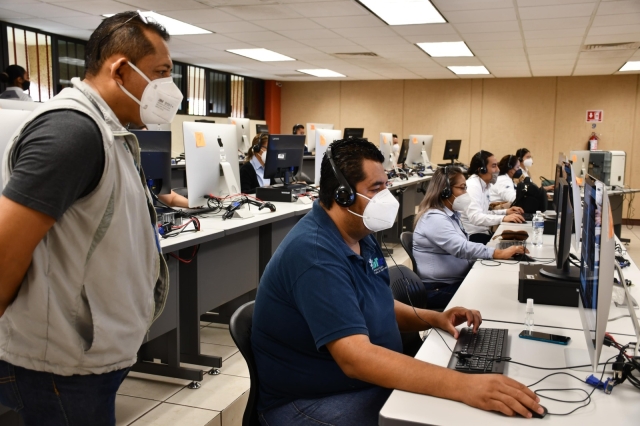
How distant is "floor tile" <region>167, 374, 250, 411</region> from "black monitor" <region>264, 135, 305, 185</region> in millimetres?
1770

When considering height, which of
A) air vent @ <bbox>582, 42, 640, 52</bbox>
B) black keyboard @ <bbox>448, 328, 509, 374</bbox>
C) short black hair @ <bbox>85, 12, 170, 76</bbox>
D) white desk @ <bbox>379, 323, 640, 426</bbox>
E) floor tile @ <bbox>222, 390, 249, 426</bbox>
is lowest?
floor tile @ <bbox>222, 390, 249, 426</bbox>

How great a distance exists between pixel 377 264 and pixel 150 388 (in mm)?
1643

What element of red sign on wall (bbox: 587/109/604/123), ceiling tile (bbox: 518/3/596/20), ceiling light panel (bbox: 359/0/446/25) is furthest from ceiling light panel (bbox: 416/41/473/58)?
red sign on wall (bbox: 587/109/604/123)

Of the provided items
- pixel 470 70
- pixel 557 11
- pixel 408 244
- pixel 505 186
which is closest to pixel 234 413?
pixel 408 244

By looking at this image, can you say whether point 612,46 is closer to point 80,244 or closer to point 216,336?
point 216,336

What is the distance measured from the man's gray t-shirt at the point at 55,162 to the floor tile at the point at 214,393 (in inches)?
69.4

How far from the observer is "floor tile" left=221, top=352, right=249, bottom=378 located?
297 cm

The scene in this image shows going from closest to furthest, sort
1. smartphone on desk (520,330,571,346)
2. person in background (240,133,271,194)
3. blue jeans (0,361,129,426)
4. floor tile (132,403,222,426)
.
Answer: blue jeans (0,361,129,426), smartphone on desk (520,330,571,346), floor tile (132,403,222,426), person in background (240,133,271,194)

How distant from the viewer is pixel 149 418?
8.11 ft

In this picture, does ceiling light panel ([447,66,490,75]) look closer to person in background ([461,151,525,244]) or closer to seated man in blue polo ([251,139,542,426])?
person in background ([461,151,525,244])

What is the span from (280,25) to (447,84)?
585 cm

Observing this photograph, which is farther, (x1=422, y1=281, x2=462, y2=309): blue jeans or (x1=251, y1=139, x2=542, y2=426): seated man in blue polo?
(x1=422, y1=281, x2=462, y2=309): blue jeans

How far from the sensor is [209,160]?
334 centimetres

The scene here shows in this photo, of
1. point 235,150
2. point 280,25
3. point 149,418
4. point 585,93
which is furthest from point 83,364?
point 585,93
